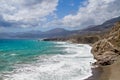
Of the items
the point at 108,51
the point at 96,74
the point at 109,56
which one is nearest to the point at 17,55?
the point at 108,51

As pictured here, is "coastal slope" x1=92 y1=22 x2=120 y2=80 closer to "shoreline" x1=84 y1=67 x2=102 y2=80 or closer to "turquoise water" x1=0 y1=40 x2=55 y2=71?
"shoreline" x1=84 y1=67 x2=102 y2=80

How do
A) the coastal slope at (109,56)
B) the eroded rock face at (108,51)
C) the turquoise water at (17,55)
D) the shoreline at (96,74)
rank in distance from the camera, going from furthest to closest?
the turquoise water at (17,55) < the eroded rock face at (108,51) < the coastal slope at (109,56) < the shoreline at (96,74)

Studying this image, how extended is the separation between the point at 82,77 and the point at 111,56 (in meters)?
10.5

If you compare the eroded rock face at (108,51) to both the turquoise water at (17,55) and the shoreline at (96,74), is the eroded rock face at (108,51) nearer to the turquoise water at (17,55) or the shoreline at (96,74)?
the shoreline at (96,74)

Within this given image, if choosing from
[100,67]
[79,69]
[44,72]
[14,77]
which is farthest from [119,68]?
[14,77]

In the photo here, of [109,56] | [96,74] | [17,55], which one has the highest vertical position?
[17,55]

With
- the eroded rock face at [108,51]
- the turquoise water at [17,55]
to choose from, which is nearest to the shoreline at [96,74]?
Result: the eroded rock face at [108,51]

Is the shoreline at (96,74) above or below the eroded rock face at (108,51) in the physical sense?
below

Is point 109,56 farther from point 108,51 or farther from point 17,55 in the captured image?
point 17,55

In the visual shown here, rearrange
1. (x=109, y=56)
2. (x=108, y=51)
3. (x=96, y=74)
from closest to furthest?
(x=96, y=74)
(x=109, y=56)
(x=108, y=51)

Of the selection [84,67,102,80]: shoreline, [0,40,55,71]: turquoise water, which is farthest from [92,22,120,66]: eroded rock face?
[0,40,55,71]: turquoise water

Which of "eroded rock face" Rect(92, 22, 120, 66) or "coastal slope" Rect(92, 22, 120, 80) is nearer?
"coastal slope" Rect(92, 22, 120, 80)

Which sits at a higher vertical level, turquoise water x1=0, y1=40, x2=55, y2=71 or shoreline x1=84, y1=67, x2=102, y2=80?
turquoise water x1=0, y1=40, x2=55, y2=71

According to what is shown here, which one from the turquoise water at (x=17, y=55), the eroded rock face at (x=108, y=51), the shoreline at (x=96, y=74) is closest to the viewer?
the shoreline at (x=96, y=74)
